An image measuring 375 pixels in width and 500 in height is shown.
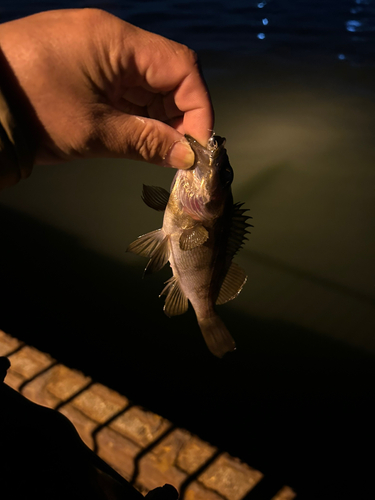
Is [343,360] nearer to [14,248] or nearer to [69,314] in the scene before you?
[69,314]

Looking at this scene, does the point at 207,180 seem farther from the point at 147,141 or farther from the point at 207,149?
the point at 147,141

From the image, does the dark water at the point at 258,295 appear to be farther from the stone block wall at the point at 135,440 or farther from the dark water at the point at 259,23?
the dark water at the point at 259,23

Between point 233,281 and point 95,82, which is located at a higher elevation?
point 95,82

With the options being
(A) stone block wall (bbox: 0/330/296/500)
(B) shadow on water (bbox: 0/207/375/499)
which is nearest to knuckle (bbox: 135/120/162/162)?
(A) stone block wall (bbox: 0/330/296/500)

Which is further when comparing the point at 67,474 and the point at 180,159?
the point at 180,159

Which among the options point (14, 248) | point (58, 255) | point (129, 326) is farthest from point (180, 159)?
point (14, 248)

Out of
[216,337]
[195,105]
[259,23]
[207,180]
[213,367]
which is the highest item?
[195,105]

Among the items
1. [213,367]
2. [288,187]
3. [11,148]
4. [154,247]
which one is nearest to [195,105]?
[154,247]
